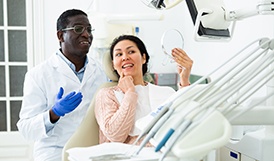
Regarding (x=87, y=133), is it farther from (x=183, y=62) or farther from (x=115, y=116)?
(x=183, y=62)

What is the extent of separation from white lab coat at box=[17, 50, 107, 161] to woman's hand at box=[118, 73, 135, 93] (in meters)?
0.33

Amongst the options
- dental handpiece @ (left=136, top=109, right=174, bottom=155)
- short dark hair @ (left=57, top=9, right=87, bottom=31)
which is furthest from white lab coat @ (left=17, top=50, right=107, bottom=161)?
dental handpiece @ (left=136, top=109, right=174, bottom=155)

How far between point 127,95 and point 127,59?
0.78 ft

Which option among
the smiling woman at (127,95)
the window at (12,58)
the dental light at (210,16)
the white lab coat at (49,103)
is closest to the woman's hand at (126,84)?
the smiling woman at (127,95)

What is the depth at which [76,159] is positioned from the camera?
76cm

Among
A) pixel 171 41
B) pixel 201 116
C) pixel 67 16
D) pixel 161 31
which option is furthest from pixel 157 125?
pixel 161 31

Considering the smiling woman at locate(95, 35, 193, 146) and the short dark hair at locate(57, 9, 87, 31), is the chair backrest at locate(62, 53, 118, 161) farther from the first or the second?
the short dark hair at locate(57, 9, 87, 31)

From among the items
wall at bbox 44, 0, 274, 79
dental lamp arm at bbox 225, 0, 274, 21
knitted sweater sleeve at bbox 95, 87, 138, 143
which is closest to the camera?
dental lamp arm at bbox 225, 0, 274, 21

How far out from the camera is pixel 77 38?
6.65 feet

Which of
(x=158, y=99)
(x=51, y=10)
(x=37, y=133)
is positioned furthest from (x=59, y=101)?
(x=51, y=10)

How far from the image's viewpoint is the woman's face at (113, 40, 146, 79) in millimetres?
1854

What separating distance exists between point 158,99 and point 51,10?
191 centimetres

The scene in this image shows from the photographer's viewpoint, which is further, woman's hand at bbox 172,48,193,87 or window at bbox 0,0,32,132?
window at bbox 0,0,32,132

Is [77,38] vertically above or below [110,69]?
above
